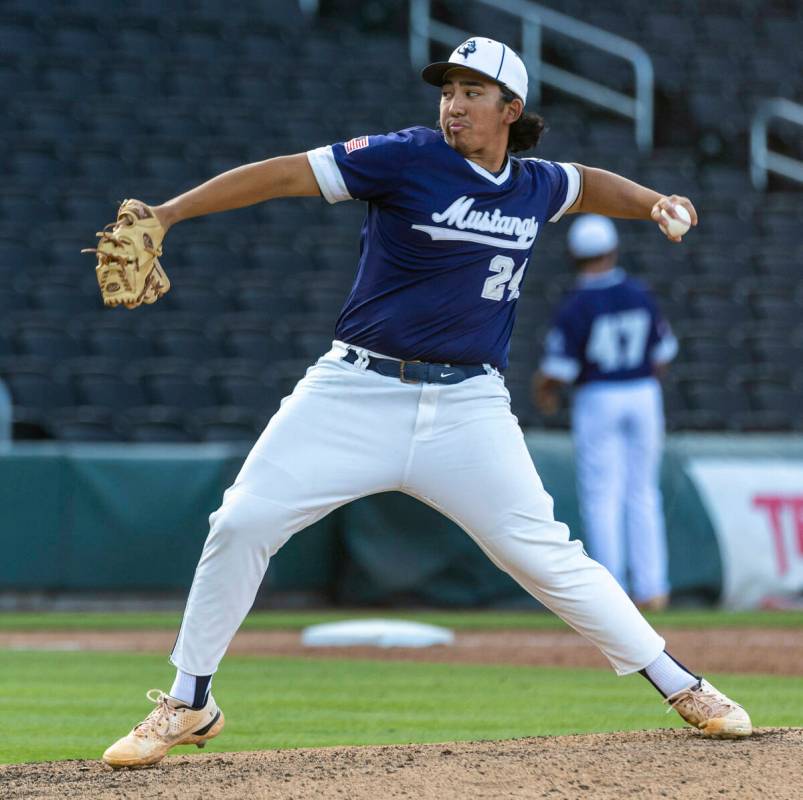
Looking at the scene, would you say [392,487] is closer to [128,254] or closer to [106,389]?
[128,254]

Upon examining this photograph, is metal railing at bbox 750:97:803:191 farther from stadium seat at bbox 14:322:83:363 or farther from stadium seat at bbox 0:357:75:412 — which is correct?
stadium seat at bbox 0:357:75:412

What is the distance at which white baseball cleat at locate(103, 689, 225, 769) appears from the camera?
14.2 feet

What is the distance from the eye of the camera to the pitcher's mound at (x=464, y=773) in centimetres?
385

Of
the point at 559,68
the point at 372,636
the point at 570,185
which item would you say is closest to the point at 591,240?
the point at 372,636

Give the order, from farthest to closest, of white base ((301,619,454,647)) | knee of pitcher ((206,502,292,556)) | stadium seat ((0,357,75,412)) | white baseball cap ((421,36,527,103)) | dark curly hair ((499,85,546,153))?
stadium seat ((0,357,75,412)) < white base ((301,619,454,647)) < dark curly hair ((499,85,546,153)) < white baseball cap ((421,36,527,103)) < knee of pitcher ((206,502,292,556))

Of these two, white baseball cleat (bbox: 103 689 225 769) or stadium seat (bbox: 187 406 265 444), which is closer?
white baseball cleat (bbox: 103 689 225 769)

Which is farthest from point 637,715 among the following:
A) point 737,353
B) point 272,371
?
point 737,353

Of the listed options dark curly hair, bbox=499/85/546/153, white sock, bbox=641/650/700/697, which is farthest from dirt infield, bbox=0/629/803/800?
dark curly hair, bbox=499/85/546/153

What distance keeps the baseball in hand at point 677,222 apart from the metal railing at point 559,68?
13.5 metres

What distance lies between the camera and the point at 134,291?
13.8ft

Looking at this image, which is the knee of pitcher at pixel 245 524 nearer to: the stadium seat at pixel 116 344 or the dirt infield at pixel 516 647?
the dirt infield at pixel 516 647

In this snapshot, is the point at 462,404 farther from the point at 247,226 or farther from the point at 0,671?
the point at 247,226

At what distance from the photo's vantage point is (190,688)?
444 centimetres

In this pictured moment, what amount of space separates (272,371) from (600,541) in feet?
13.2
